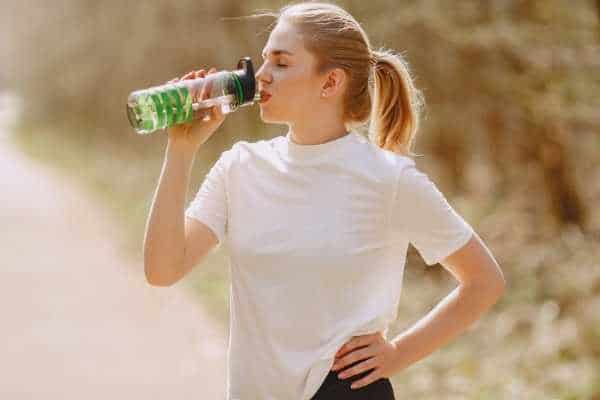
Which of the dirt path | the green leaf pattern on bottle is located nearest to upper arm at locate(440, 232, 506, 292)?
the green leaf pattern on bottle

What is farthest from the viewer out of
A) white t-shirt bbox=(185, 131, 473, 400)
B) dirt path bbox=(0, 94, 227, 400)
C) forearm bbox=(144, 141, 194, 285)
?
dirt path bbox=(0, 94, 227, 400)

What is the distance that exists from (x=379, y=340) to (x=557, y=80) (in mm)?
4335

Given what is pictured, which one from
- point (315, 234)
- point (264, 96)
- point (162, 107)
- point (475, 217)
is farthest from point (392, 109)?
point (475, 217)

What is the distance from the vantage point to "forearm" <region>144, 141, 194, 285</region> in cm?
231

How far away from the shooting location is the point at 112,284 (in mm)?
7395

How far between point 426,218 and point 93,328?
440 cm

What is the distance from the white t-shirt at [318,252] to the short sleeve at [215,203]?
3.1 inches

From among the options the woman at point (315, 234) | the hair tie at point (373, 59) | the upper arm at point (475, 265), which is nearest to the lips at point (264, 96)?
the woman at point (315, 234)

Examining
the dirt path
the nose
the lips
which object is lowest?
the dirt path

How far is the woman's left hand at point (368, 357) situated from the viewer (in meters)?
2.21

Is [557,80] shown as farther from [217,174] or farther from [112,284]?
[217,174]

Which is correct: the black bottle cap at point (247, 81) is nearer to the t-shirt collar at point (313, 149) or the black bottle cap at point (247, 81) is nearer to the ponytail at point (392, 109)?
the t-shirt collar at point (313, 149)

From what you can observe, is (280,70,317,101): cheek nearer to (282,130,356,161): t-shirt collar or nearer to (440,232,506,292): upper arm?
(282,130,356,161): t-shirt collar

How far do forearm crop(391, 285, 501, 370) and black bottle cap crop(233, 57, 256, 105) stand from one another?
0.67 m
